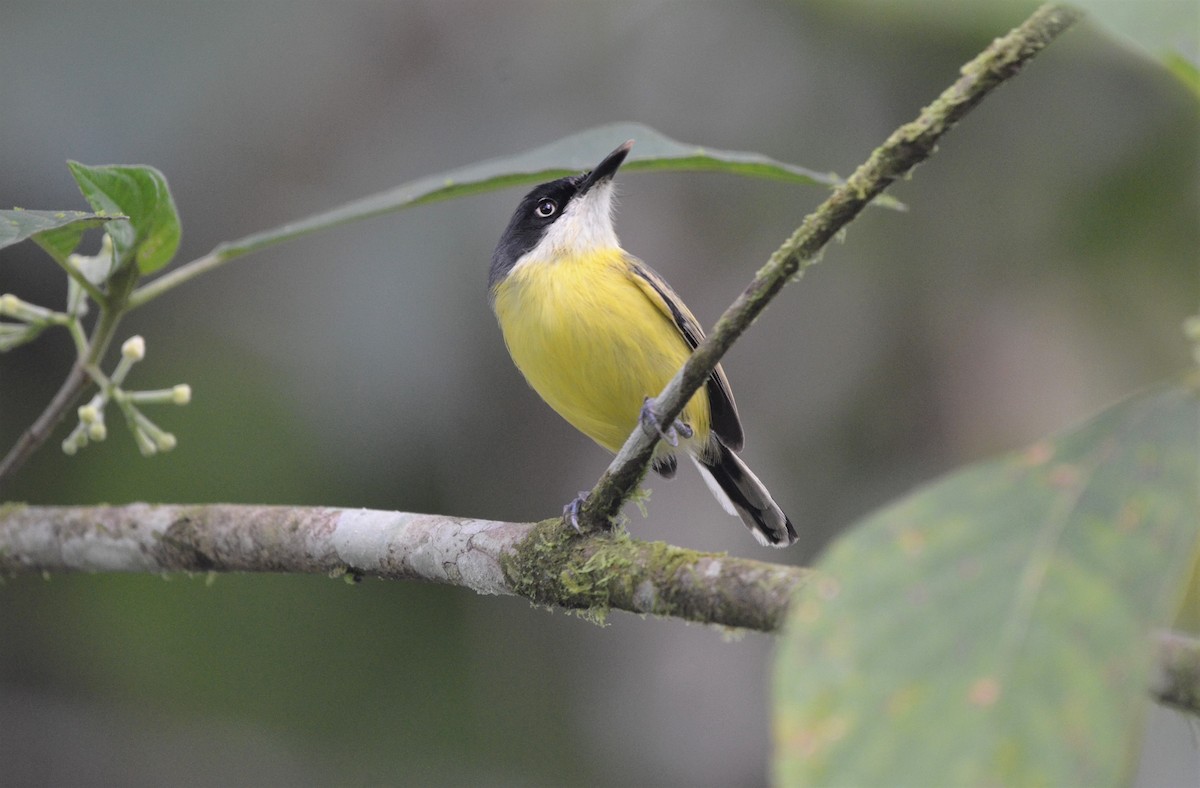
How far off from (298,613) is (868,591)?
4565mm

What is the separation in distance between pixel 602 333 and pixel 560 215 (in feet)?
2.84

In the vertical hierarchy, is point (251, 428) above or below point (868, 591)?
below

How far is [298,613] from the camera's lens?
5.07 metres

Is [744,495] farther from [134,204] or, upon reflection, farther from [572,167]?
[134,204]

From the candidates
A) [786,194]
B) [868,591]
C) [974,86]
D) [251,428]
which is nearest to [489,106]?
[786,194]

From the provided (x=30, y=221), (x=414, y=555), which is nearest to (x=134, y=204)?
(x=30, y=221)

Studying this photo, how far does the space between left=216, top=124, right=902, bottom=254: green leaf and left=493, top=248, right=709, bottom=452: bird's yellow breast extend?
1.22 metres

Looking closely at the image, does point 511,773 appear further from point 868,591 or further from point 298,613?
point 868,591

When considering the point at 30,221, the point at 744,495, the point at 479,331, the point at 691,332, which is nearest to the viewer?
the point at 30,221

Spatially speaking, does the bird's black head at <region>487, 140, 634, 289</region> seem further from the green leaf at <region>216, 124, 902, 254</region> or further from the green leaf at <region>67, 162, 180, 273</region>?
→ the green leaf at <region>67, 162, 180, 273</region>

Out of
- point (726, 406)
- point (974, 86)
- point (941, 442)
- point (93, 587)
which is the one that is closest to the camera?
point (974, 86)

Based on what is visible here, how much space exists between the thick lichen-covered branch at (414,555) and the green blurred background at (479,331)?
1804 mm

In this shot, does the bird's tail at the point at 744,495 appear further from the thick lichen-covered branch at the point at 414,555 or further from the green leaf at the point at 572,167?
the green leaf at the point at 572,167

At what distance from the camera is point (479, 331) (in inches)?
225
